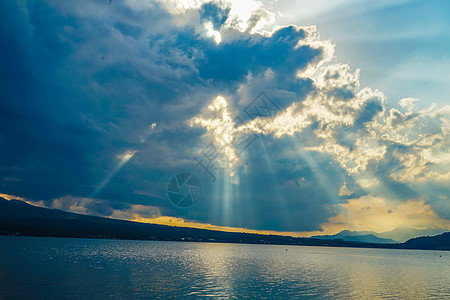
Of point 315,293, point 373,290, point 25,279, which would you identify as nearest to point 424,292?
point 373,290

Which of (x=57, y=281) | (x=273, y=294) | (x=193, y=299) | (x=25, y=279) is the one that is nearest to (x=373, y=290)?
(x=273, y=294)

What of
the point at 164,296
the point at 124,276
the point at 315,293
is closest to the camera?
the point at 164,296

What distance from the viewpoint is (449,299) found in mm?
65688

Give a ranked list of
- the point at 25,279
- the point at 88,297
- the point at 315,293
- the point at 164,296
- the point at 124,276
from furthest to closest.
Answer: the point at 124,276 → the point at 315,293 → the point at 25,279 → the point at 164,296 → the point at 88,297

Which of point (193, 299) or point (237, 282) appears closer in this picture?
point (193, 299)

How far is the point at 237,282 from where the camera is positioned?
241 ft

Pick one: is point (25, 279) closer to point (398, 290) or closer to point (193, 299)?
point (193, 299)

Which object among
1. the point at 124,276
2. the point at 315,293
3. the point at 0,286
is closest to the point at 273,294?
the point at 315,293

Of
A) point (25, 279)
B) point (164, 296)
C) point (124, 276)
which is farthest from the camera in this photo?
point (124, 276)

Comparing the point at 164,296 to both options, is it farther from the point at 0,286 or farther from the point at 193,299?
the point at 0,286

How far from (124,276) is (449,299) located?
2850 inches

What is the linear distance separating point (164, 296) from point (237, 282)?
26657mm

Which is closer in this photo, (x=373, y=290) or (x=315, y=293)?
(x=315, y=293)

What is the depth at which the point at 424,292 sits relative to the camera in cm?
7494
